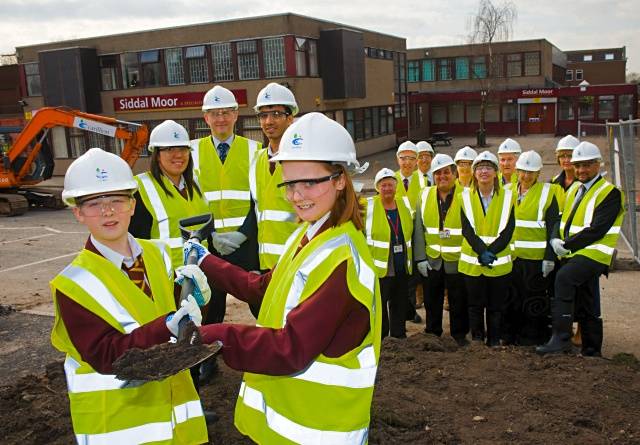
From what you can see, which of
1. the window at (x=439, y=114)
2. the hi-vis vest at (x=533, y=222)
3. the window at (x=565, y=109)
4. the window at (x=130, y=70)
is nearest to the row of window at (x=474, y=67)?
the window at (x=439, y=114)

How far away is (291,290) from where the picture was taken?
230 centimetres

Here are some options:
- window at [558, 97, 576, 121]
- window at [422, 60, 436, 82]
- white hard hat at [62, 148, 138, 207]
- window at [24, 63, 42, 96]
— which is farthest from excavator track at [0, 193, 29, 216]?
window at [422, 60, 436, 82]

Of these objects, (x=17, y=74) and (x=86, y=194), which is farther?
(x=17, y=74)

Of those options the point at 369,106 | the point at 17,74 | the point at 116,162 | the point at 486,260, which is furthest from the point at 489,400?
the point at 17,74

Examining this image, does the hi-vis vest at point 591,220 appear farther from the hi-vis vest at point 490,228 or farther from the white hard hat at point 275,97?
the white hard hat at point 275,97

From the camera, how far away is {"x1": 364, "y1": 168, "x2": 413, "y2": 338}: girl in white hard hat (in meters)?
6.51

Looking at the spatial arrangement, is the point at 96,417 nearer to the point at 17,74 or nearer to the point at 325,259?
the point at 325,259

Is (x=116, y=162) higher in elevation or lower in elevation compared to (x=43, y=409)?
higher

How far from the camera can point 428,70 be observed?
48.2 meters

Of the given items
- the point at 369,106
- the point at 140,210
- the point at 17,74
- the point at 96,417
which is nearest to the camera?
the point at 96,417

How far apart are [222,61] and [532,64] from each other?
91.0 ft

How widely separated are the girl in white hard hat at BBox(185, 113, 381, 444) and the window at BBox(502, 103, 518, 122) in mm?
42679

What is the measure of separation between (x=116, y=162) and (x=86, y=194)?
8.6 inches

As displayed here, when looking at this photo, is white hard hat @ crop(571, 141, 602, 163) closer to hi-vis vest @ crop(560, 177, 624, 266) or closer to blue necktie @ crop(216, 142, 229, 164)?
hi-vis vest @ crop(560, 177, 624, 266)
